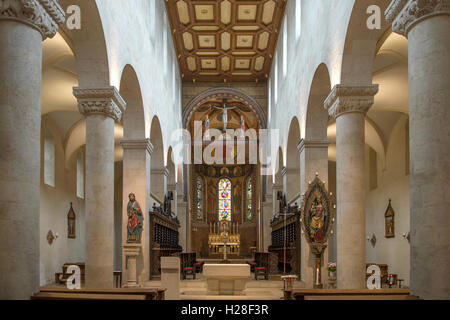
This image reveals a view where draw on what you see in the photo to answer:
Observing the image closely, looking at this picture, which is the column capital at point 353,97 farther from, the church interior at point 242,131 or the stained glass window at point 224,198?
the stained glass window at point 224,198

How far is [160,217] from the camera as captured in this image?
19562mm

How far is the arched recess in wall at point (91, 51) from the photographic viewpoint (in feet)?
35.2

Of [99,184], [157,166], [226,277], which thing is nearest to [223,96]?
[157,166]

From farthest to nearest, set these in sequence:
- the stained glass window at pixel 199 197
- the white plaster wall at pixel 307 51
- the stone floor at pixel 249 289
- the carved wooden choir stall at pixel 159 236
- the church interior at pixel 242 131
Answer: the stained glass window at pixel 199 197 < the carved wooden choir stall at pixel 159 236 < the stone floor at pixel 249 289 < the white plaster wall at pixel 307 51 < the church interior at pixel 242 131

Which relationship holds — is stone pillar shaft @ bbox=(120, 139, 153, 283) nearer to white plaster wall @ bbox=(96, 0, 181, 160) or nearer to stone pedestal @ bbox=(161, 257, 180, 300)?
white plaster wall @ bbox=(96, 0, 181, 160)

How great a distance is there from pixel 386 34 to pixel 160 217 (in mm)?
10729

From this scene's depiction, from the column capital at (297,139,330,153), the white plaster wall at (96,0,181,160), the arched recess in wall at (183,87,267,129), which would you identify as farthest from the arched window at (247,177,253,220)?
the column capital at (297,139,330,153)

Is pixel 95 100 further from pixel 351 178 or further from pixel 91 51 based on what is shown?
pixel 351 178

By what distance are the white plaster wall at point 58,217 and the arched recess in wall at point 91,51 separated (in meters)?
10.1

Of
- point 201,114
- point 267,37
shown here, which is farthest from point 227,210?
point 267,37

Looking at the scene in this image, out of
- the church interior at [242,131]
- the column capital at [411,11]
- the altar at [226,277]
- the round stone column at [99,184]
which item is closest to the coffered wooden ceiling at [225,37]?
the church interior at [242,131]

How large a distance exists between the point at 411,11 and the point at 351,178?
5.08 meters
